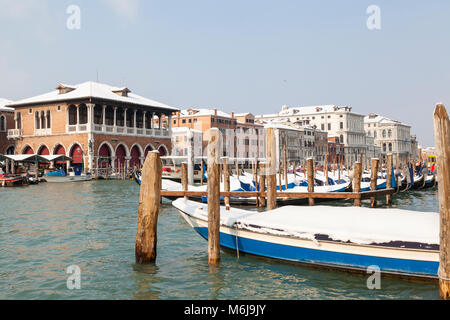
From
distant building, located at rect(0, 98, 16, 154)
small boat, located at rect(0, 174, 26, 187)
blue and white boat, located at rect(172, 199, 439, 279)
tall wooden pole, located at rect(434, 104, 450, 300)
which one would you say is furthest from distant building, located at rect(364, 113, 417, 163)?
tall wooden pole, located at rect(434, 104, 450, 300)

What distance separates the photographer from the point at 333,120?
84250mm

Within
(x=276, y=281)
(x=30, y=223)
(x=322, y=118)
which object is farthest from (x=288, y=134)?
(x=276, y=281)

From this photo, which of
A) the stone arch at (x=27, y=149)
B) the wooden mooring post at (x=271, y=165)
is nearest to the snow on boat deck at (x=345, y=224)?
the wooden mooring post at (x=271, y=165)

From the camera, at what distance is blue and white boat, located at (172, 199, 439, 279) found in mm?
5758

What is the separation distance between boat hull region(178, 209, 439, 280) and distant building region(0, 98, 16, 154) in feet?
129

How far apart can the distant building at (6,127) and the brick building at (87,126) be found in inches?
75.3

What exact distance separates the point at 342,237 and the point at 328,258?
413mm

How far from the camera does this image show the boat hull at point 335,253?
574 cm

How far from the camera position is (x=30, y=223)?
11.7 meters

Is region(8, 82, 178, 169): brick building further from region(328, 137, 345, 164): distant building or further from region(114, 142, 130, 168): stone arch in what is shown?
region(328, 137, 345, 164): distant building

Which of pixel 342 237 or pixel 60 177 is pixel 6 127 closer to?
pixel 60 177

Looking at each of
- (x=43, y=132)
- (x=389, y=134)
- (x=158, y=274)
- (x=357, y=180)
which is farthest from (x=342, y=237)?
(x=389, y=134)
